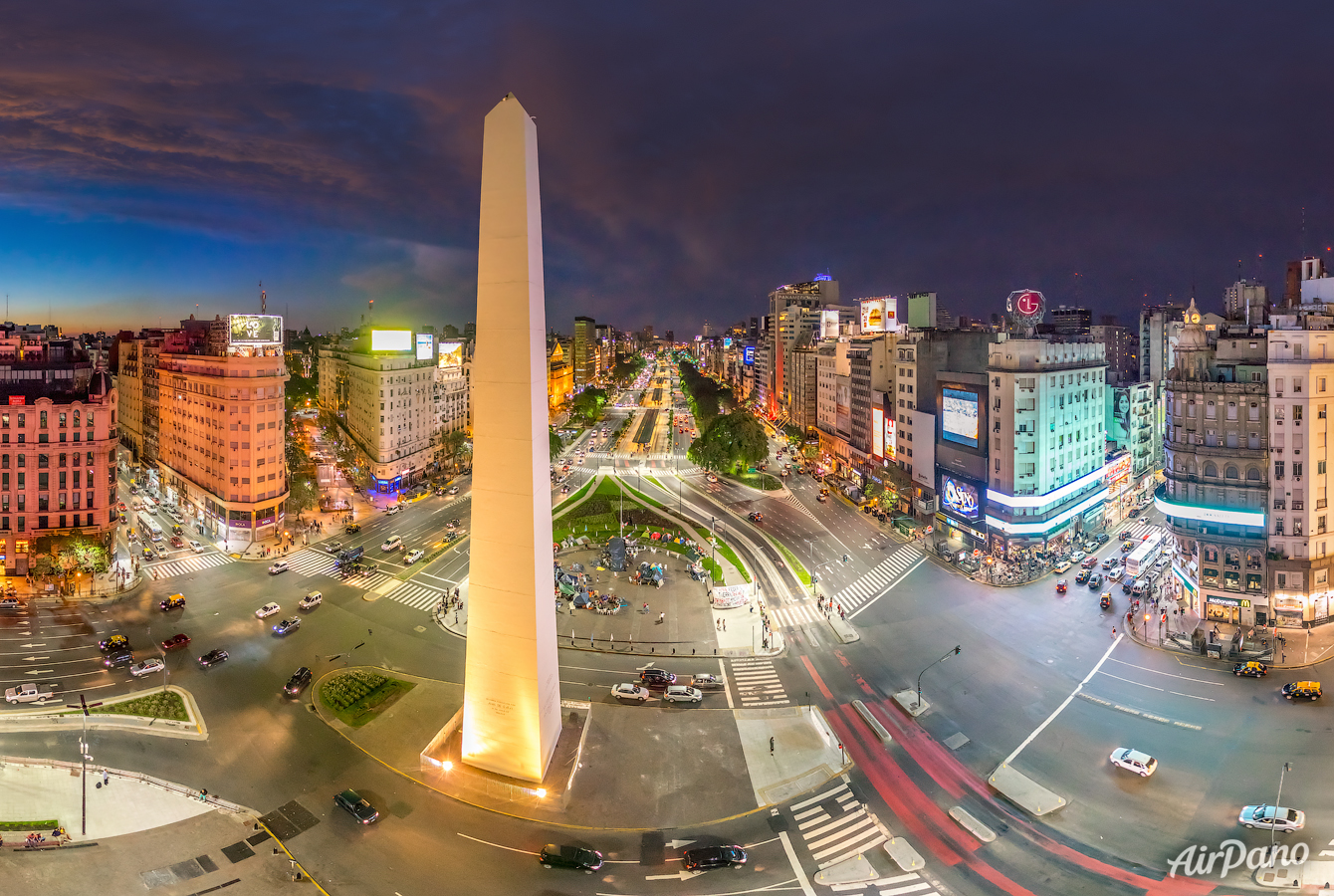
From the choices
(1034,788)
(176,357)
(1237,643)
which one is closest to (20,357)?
(176,357)

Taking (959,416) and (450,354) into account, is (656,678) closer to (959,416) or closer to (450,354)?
(959,416)

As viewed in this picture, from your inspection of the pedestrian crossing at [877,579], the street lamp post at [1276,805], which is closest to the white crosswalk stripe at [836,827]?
the street lamp post at [1276,805]

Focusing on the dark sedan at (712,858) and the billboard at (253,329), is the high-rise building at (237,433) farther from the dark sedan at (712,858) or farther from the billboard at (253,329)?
the dark sedan at (712,858)

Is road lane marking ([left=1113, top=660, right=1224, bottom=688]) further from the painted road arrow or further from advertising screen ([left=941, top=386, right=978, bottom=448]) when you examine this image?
the painted road arrow

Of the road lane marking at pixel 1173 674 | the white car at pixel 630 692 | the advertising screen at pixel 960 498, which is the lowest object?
the road lane marking at pixel 1173 674

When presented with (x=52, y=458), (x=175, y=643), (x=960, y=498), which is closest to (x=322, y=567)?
(x=175, y=643)
